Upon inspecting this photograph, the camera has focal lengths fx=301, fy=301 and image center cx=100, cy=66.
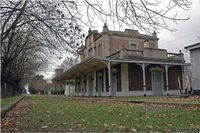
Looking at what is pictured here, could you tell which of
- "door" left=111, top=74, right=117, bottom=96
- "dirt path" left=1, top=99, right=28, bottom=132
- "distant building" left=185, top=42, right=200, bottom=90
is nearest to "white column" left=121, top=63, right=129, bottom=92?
"door" left=111, top=74, right=117, bottom=96

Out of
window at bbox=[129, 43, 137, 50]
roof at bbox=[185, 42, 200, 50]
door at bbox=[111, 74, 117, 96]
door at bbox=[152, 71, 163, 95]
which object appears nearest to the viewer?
roof at bbox=[185, 42, 200, 50]

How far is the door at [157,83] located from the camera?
105ft

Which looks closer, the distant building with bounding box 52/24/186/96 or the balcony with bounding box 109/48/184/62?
the distant building with bounding box 52/24/186/96

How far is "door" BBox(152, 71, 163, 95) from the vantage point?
105ft

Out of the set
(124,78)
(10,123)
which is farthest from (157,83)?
(10,123)

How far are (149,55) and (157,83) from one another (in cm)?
316

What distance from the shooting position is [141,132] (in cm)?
575

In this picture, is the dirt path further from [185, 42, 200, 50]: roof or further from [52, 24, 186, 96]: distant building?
[52, 24, 186, 96]: distant building

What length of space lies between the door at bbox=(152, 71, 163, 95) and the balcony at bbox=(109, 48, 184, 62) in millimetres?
1797

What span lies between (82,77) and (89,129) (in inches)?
1469

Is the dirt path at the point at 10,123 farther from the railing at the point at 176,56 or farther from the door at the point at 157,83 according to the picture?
the railing at the point at 176,56

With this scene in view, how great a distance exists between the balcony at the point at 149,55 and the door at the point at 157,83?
5.89 ft

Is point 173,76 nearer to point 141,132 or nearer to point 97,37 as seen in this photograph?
point 97,37

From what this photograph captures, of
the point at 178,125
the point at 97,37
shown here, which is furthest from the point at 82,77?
the point at 178,125
